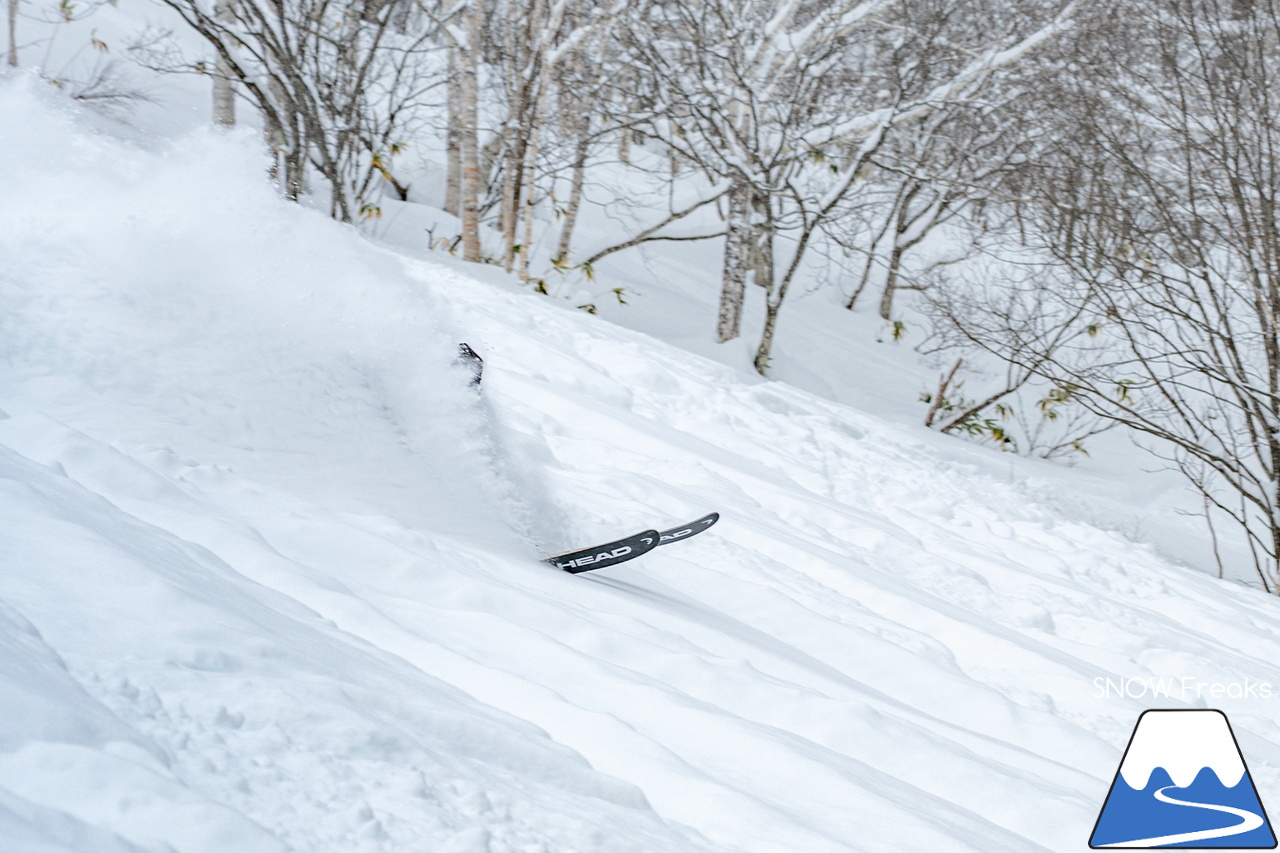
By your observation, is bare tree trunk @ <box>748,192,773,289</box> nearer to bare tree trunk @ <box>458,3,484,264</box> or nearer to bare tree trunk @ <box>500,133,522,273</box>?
bare tree trunk @ <box>500,133,522,273</box>

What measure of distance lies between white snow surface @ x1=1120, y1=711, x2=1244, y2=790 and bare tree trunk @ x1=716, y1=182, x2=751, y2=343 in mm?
6821

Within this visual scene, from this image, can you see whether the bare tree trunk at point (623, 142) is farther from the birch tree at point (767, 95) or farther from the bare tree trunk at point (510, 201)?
the birch tree at point (767, 95)

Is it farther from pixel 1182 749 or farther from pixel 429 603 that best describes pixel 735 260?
pixel 429 603

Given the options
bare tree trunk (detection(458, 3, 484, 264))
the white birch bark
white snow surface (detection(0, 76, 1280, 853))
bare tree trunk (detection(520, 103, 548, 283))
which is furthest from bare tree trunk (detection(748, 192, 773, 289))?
the white birch bark

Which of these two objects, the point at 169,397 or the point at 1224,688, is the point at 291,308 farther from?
the point at 1224,688

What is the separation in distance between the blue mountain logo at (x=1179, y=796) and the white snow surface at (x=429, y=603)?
8 centimetres

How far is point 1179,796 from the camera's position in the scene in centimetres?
247

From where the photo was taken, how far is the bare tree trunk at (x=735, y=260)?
9530mm

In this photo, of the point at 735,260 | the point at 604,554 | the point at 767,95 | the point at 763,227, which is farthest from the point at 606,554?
the point at 735,260

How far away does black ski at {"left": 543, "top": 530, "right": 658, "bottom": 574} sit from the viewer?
3023 millimetres

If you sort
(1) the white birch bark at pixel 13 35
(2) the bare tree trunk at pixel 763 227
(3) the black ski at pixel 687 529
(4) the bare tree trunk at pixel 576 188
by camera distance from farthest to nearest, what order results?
(1) the white birch bark at pixel 13 35 → (4) the bare tree trunk at pixel 576 188 → (2) the bare tree trunk at pixel 763 227 → (3) the black ski at pixel 687 529

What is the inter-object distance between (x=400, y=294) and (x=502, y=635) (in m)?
2.11

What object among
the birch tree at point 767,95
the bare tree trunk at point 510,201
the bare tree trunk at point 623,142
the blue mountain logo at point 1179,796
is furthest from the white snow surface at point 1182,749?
the bare tree trunk at point 623,142

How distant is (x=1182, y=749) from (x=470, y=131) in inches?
317
